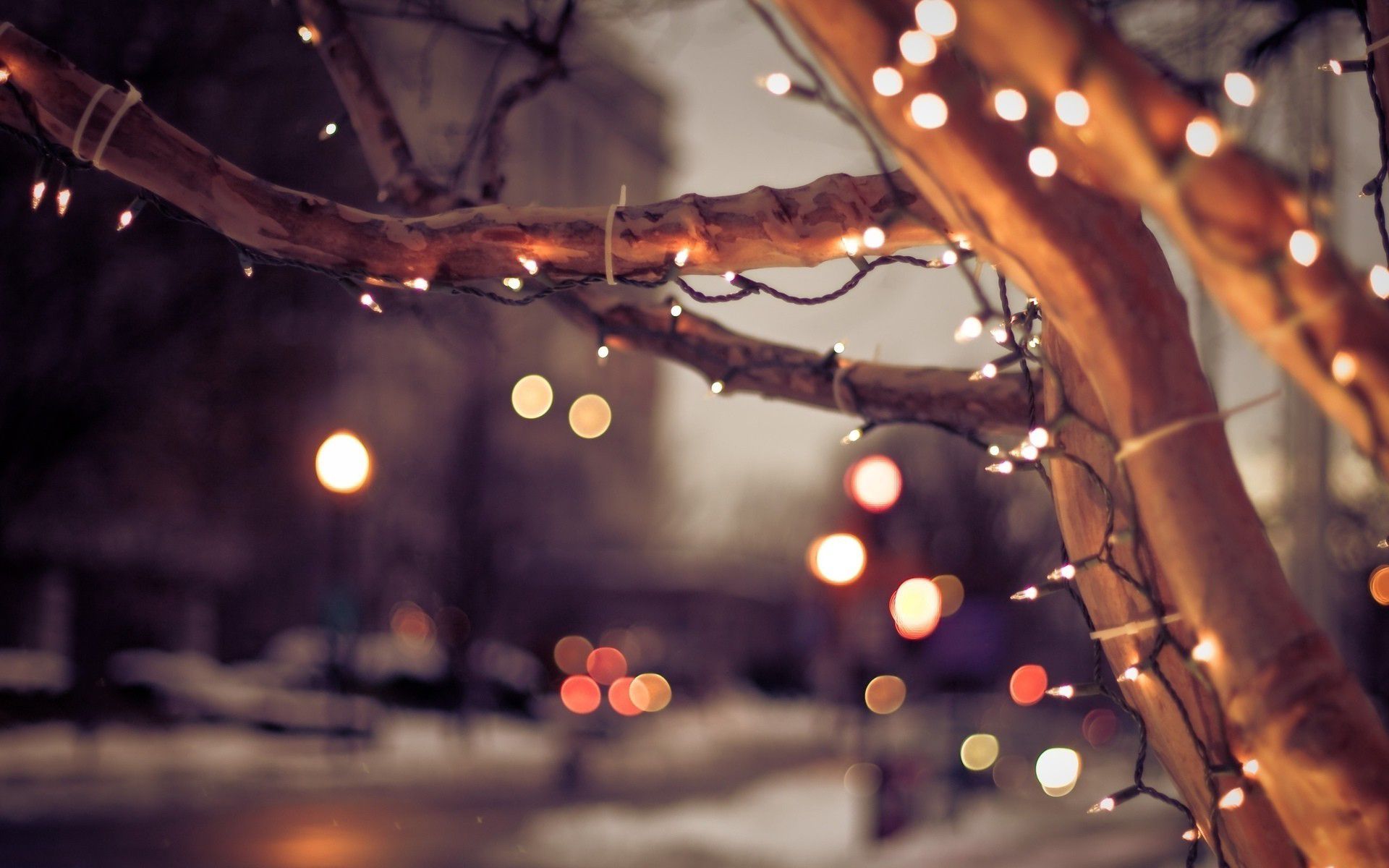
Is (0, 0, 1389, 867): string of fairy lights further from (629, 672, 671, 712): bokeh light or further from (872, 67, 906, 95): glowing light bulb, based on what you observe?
(629, 672, 671, 712): bokeh light

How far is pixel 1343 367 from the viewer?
1.90m

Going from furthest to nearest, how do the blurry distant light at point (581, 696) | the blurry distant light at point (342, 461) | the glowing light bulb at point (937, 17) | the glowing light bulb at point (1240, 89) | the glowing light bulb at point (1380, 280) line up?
1. the blurry distant light at point (581, 696)
2. the blurry distant light at point (342, 461)
3. the glowing light bulb at point (1380, 280)
4. the glowing light bulb at point (1240, 89)
5. the glowing light bulb at point (937, 17)

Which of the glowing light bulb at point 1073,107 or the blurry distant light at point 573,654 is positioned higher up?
the blurry distant light at point 573,654

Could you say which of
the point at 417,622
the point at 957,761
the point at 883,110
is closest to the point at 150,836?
the point at 957,761

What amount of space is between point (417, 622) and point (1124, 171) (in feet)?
149

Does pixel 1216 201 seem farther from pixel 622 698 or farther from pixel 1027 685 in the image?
pixel 622 698

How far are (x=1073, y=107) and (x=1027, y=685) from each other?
3169 cm

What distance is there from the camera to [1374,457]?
6.61 ft

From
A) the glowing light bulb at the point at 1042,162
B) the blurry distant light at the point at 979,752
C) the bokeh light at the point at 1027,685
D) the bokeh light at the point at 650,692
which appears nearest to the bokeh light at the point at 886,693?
the bokeh light at the point at 1027,685

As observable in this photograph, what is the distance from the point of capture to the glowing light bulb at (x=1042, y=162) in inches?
A: 82.3

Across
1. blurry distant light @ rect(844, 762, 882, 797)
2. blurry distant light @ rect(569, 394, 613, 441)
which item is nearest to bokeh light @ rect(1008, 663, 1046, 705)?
blurry distant light @ rect(569, 394, 613, 441)

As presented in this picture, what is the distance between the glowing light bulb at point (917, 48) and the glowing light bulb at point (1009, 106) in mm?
158

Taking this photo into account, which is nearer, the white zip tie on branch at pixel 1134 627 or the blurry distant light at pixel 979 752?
the white zip tie on branch at pixel 1134 627

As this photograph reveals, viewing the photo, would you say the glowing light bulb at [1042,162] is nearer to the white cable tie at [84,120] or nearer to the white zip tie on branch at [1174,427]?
the white zip tie on branch at [1174,427]
